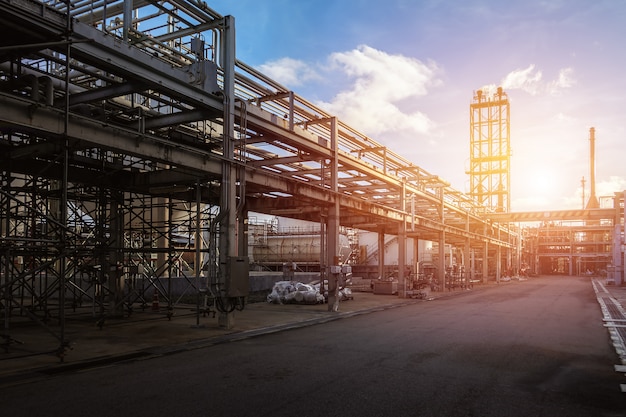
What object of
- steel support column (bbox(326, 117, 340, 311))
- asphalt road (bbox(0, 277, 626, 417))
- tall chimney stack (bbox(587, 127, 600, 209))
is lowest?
asphalt road (bbox(0, 277, 626, 417))

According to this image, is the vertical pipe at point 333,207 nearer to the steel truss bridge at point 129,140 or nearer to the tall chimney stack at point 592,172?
the steel truss bridge at point 129,140

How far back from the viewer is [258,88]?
16578 mm

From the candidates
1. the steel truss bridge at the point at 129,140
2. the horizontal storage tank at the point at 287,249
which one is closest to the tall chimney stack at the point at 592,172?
the horizontal storage tank at the point at 287,249

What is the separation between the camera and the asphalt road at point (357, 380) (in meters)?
6.29

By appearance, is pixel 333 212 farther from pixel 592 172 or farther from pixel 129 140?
pixel 592 172

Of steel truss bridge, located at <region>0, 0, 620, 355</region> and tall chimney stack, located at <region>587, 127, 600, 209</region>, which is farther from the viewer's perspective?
tall chimney stack, located at <region>587, 127, 600, 209</region>

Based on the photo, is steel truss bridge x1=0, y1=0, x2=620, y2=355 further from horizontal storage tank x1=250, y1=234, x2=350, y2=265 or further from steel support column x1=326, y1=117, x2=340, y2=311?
horizontal storage tank x1=250, y1=234, x2=350, y2=265

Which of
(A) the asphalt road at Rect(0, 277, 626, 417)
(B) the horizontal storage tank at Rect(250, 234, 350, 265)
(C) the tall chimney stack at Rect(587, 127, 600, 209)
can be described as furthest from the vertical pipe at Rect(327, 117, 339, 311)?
(C) the tall chimney stack at Rect(587, 127, 600, 209)

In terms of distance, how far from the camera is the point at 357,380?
7730mm

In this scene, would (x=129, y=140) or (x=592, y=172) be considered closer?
(x=129, y=140)

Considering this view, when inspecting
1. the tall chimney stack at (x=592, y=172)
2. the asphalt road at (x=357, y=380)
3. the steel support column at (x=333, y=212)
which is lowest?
the asphalt road at (x=357, y=380)

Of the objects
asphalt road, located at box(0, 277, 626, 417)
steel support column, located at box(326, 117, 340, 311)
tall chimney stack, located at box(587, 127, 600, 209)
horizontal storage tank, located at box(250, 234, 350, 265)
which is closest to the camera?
asphalt road, located at box(0, 277, 626, 417)

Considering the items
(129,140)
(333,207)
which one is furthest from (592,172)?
(129,140)

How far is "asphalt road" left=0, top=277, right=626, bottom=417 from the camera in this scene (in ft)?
20.6
